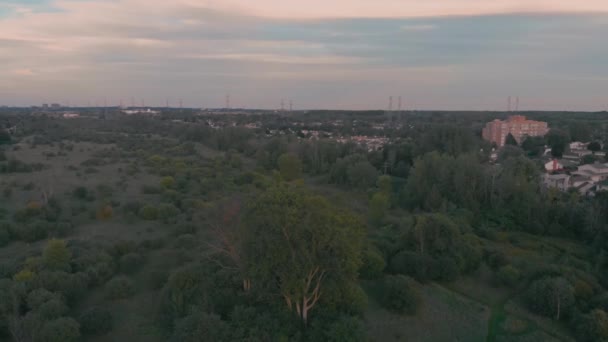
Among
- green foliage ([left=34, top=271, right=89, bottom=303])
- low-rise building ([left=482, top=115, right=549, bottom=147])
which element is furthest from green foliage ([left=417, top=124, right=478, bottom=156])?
green foliage ([left=34, top=271, right=89, bottom=303])

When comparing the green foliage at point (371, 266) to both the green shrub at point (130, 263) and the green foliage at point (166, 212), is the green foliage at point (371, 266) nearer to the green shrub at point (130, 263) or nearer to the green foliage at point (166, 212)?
the green shrub at point (130, 263)

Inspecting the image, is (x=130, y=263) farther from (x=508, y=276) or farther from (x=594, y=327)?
(x=594, y=327)

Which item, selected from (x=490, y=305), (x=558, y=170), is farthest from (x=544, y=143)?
(x=490, y=305)

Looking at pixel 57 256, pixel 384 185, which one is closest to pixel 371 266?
pixel 57 256

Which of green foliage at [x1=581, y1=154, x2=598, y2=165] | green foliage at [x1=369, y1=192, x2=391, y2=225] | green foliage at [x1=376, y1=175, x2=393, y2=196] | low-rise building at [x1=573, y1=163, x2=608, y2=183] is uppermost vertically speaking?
green foliage at [x1=581, y1=154, x2=598, y2=165]

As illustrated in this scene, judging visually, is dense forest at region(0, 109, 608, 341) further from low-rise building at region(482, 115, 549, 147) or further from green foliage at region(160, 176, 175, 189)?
low-rise building at region(482, 115, 549, 147)
